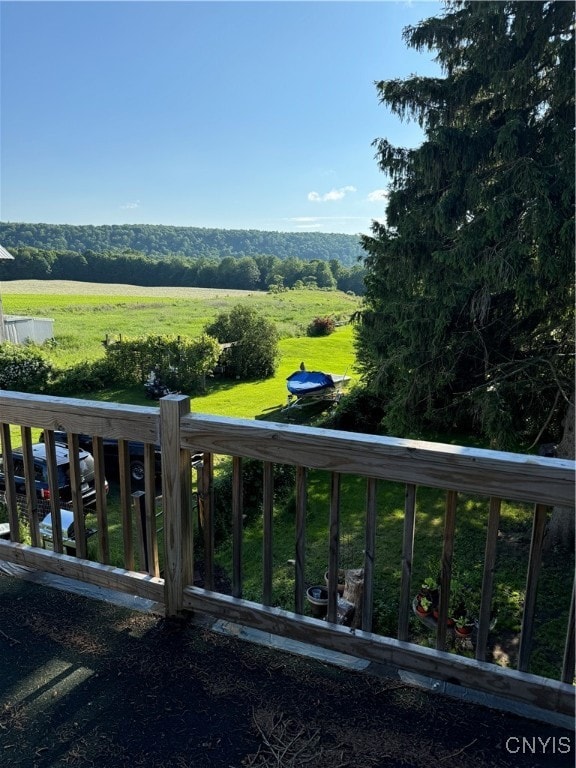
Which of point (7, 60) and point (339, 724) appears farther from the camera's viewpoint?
point (7, 60)

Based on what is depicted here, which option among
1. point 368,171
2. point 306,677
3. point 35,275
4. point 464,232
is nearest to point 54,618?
point 306,677

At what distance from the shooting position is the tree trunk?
639cm

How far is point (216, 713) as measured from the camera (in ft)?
4.80

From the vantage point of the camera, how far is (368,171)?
24.5 ft

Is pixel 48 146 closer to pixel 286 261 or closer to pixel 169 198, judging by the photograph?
pixel 286 261

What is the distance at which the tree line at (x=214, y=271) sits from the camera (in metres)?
47.8

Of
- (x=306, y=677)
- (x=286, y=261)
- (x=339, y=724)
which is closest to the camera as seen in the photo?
(x=339, y=724)

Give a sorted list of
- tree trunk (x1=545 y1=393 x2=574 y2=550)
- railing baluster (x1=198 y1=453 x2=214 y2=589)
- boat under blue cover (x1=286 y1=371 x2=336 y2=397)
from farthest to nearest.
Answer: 1. boat under blue cover (x1=286 y1=371 x2=336 y2=397)
2. tree trunk (x1=545 y1=393 x2=574 y2=550)
3. railing baluster (x1=198 y1=453 x2=214 y2=589)

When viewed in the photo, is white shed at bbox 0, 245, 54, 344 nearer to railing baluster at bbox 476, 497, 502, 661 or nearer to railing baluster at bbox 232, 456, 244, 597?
railing baluster at bbox 232, 456, 244, 597

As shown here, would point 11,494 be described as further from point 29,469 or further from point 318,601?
point 318,601

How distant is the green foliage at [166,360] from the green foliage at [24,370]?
2.12m

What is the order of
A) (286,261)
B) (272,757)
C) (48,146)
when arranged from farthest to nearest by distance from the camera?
(286,261) < (48,146) < (272,757)

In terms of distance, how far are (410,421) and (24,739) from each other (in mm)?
6325

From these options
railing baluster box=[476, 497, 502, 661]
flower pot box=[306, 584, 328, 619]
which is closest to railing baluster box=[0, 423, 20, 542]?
railing baluster box=[476, 497, 502, 661]
